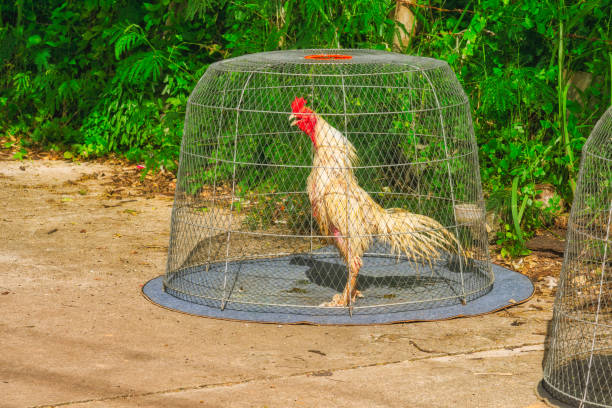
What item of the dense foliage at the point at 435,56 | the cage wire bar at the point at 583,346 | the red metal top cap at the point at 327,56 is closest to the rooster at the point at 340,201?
the red metal top cap at the point at 327,56

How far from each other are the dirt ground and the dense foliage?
88 cm

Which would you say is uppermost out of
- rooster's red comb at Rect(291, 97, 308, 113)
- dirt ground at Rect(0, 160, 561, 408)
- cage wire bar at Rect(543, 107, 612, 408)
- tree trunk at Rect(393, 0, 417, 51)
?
tree trunk at Rect(393, 0, 417, 51)

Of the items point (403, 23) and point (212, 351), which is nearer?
point (212, 351)

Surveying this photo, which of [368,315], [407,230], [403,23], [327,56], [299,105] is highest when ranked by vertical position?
[403,23]

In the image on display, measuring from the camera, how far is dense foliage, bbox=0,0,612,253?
6906mm

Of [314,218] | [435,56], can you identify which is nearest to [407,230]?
[314,218]

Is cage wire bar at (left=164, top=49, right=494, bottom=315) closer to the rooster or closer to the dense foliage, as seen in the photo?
the rooster

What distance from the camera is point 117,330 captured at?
5.09 m

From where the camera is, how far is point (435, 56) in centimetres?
759

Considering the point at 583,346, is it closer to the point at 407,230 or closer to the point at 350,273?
the point at 407,230

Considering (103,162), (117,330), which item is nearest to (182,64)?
(103,162)

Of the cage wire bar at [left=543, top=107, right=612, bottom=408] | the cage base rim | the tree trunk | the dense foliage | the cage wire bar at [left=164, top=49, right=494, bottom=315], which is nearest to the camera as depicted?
the cage wire bar at [left=543, top=107, right=612, bottom=408]

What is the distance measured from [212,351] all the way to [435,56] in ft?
12.9

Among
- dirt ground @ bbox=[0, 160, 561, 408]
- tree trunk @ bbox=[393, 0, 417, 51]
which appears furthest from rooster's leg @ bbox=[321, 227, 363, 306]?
tree trunk @ bbox=[393, 0, 417, 51]
